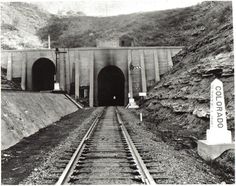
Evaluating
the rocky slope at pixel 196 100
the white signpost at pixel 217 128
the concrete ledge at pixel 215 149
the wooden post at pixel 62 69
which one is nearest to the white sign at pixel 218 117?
the white signpost at pixel 217 128

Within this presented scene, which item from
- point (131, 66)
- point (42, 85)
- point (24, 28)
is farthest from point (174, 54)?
point (24, 28)

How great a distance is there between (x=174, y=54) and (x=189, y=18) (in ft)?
72.0

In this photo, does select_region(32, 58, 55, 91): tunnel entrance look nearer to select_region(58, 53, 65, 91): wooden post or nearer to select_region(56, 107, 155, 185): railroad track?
select_region(58, 53, 65, 91): wooden post

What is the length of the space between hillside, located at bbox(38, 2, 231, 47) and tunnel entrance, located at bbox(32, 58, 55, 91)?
14945mm

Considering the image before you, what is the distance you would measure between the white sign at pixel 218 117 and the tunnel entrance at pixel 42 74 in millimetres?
32205

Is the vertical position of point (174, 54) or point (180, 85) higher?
point (174, 54)

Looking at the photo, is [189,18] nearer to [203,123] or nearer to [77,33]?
[77,33]

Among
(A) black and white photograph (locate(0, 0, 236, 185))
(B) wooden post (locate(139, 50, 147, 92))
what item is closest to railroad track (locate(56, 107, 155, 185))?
(A) black and white photograph (locate(0, 0, 236, 185))

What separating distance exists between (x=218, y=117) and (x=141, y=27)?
50914mm

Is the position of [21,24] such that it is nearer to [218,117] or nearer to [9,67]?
[9,67]

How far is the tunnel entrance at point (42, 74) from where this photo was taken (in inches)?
1451

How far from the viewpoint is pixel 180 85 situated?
1694cm

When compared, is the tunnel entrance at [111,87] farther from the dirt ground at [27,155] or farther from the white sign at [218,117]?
the white sign at [218,117]

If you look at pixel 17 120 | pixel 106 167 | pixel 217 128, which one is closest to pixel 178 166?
pixel 217 128
